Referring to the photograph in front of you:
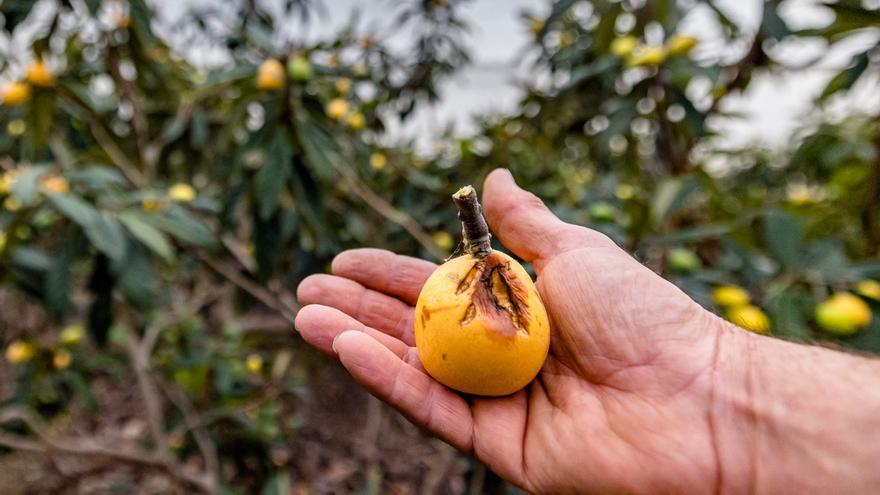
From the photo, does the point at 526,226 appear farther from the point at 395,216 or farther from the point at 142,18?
the point at 142,18

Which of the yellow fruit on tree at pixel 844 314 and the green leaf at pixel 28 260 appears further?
the green leaf at pixel 28 260

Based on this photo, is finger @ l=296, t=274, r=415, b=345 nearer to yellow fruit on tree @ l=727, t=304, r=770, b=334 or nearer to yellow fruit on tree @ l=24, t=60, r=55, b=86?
yellow fruit on tree @ l=727, t=304, r=770, b=334

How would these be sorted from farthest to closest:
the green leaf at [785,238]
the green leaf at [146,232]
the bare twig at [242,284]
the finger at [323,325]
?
the bare twig at [242,284]
the green leaf at [785,238]
the green leaf at [146,232]
the finger at [323,325]

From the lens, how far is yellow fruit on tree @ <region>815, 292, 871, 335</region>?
1.43m

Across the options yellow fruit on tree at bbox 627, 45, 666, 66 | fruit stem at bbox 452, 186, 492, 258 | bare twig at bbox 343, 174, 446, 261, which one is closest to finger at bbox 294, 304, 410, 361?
fruit stem at bbox 452, 186, 492, 258

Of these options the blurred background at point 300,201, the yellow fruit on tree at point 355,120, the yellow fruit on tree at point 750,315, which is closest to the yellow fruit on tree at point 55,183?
the blurred background at point 300,201

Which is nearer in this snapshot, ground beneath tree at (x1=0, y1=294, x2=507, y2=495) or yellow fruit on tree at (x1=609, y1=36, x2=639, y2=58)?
yellow fruit on tree at (x1=609, y1=36, x2=639, y2=58)

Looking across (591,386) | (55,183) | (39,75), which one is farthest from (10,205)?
(591,386)

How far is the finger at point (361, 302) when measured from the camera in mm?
1201

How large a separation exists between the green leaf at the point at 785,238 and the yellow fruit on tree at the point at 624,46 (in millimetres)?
810

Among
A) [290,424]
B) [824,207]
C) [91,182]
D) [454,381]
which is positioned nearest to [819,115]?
[824,207]

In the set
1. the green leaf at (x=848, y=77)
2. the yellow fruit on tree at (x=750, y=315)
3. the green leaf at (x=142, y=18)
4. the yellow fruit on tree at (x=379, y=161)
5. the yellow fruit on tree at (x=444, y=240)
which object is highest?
the green leaf at (x=142, y=18)

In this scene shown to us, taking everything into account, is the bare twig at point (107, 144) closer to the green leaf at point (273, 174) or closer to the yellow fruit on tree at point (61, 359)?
the green leaf at point (273, 174)

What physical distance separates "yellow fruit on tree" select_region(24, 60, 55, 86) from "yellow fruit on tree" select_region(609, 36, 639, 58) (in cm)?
201
